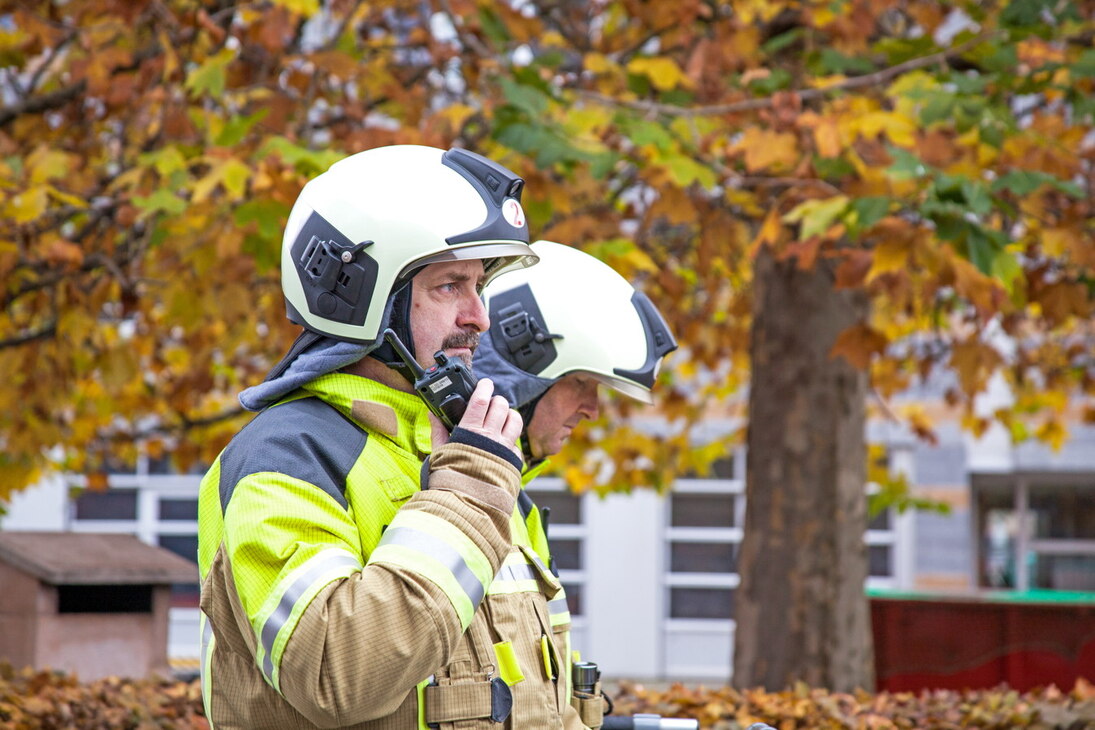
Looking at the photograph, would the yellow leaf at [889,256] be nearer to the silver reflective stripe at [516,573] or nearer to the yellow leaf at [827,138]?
the yellow leaf at [827,138]

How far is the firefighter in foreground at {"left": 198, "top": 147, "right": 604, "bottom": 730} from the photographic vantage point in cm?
164

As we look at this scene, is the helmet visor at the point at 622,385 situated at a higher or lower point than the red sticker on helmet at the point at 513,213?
lower

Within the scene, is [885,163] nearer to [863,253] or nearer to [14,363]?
[863,253]

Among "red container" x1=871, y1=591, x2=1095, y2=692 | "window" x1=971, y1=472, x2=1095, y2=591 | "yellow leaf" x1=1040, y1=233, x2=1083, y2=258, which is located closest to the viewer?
"yellow leaf" x1=1040, y1=233, x2=1083, y2=258

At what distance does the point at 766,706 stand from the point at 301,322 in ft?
8.58

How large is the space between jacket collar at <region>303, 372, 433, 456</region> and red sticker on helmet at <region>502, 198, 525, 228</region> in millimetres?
347

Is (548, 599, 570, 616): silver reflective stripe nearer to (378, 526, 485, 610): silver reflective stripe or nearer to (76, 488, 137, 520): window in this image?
(378, 526, 485, 610): silver reflective stripe

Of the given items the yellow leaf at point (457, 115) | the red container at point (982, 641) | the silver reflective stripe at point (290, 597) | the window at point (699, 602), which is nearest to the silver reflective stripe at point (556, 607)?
the silver reflective stripe at point (290, 597)

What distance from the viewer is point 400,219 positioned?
2061mm

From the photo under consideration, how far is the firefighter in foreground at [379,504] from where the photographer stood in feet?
5.38

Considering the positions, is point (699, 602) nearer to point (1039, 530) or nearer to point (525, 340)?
point (1039, 530)

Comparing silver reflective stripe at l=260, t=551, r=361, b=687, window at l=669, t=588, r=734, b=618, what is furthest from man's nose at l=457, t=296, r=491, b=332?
window at l=669, t=588, r=734, b=618

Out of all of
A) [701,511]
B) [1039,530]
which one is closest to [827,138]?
[701,511]

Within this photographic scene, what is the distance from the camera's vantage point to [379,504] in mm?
1862
